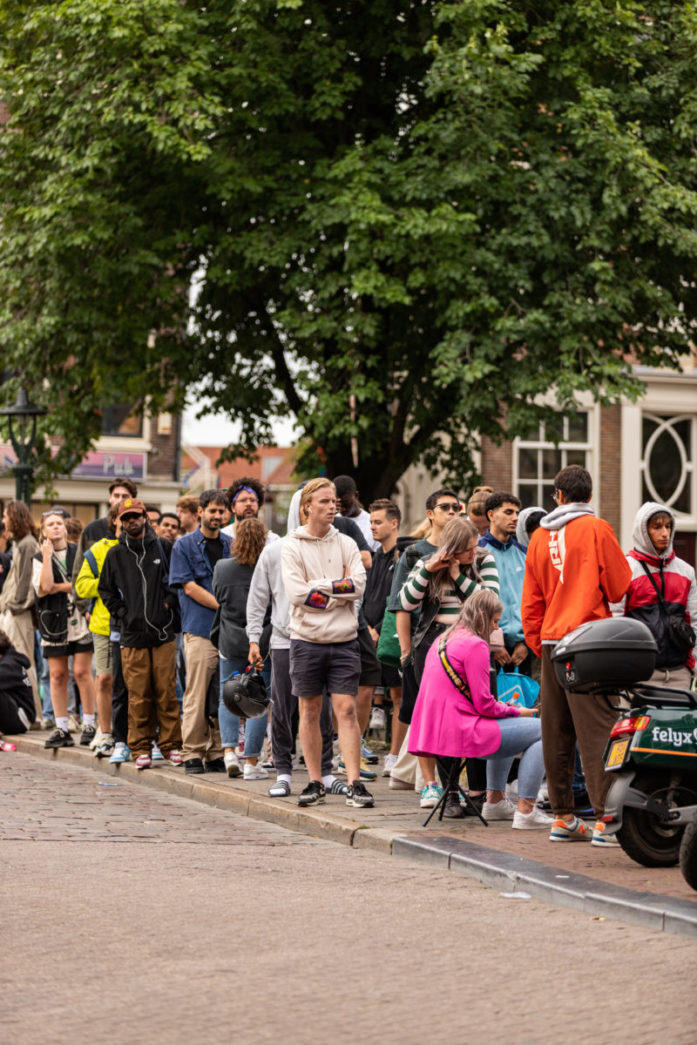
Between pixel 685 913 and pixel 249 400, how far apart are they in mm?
16682

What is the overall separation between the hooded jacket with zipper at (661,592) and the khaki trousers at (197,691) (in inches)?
133

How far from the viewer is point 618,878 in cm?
722

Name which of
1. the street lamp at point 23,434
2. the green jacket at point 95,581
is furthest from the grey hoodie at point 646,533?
the street lamp at point 23,434

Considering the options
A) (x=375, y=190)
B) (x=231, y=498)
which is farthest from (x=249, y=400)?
(x=231, y=498)

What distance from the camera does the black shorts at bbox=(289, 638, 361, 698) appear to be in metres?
9.51

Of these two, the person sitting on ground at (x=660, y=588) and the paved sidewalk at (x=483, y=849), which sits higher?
the person sitting on ground at (x=660, y=588)

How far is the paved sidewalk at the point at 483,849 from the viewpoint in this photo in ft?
21.6

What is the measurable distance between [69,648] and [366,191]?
722 cm

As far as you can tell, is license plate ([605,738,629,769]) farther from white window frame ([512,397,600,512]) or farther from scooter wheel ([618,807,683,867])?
white window frame ([512,397,600,512])

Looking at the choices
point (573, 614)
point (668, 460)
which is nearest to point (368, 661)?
point (573, 614)

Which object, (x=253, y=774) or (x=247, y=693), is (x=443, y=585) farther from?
(x=253, y=774)

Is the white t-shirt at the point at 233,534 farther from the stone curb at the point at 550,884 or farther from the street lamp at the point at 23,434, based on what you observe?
the street lamp at the point at 23,434

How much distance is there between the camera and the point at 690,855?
6527 millimetres

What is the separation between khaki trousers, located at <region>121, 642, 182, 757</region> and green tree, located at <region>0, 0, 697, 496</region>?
736cm
